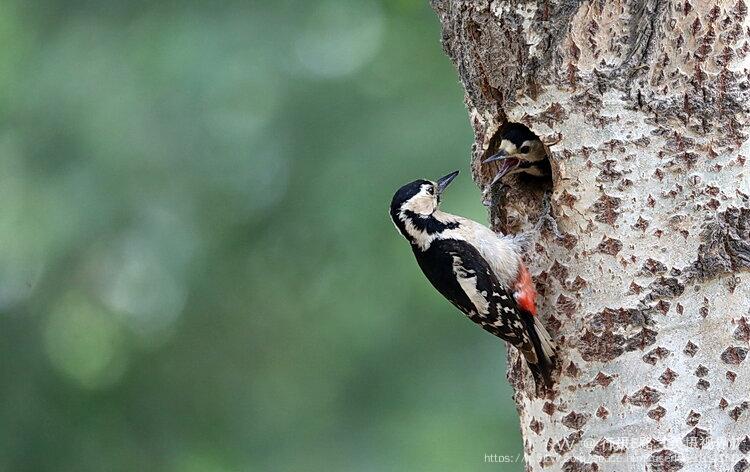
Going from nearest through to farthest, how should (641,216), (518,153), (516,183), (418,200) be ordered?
(641,216), (518,153), (516,183), (418,200)

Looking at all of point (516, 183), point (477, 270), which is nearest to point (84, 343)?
point (477, 270)

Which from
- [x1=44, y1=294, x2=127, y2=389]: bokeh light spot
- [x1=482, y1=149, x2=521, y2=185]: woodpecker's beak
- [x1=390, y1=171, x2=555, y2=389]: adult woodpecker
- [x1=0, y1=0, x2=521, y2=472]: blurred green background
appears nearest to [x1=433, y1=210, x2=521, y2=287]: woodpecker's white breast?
[x1=390, y1=171, x2=555, y2=389]: adult woodpecker

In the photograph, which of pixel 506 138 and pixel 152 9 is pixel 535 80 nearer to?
pixel 506 138

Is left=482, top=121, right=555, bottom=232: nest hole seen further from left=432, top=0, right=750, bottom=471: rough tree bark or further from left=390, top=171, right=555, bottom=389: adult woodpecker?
left=432, top=0, right=750, bottom=471: rough tree bark

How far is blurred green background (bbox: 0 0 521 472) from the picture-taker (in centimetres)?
674

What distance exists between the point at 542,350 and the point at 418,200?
1039mm

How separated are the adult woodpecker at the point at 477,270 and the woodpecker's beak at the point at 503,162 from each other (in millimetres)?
221

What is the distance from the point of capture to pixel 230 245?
23.4 ft

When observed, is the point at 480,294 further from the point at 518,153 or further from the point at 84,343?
the point at 84,343

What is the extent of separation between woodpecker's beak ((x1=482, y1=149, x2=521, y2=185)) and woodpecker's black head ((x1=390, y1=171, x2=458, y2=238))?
0.45 meters

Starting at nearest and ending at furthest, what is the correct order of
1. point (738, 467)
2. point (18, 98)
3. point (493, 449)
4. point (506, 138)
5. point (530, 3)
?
point (738, 467), point (530, 3), point (506, 138), point (18, 98), point (493, 449)

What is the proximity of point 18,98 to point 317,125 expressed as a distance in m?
1.70

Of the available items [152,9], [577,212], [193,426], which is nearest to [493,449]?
[193,426]

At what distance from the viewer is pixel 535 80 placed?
379 cm
